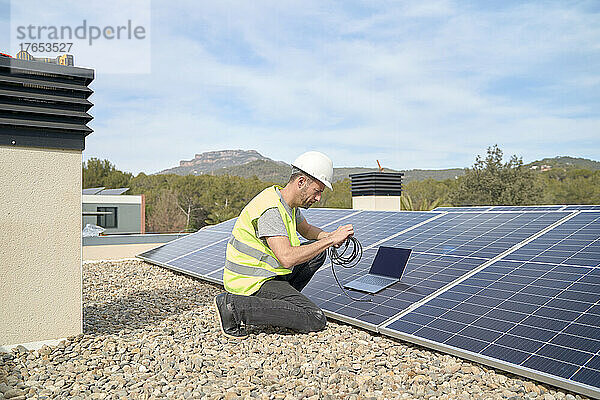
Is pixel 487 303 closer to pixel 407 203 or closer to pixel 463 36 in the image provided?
pixel 407 203

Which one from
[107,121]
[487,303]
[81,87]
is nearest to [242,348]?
[487,303]

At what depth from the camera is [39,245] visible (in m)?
4.76

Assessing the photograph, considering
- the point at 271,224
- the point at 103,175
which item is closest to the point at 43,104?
the point at 271,224

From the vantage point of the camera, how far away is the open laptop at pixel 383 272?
592cm

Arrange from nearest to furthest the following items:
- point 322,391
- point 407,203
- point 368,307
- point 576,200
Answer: point 322,391, point 368,307, point 407,203, point 576,200

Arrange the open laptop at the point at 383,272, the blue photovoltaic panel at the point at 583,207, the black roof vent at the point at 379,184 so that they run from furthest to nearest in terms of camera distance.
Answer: the black roof vent at the point at 379,184 < the blue photovoltaic panel at the point at 583,207 < the open laptop at the point at 383,272

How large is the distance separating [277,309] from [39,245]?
8.24ft

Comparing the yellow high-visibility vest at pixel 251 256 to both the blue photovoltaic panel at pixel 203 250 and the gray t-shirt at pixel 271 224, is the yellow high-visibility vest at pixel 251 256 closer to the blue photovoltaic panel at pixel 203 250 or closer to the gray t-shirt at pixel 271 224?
the gray t-shirt at pixel 271 224

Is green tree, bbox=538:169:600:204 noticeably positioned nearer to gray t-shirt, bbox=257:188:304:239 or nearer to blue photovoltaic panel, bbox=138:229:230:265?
blue photovoltaic panel, bbox=138:229:230:265

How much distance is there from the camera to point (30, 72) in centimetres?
473

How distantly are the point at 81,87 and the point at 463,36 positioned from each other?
31.5 metres

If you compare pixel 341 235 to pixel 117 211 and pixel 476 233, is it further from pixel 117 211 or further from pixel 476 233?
pixel 117 211

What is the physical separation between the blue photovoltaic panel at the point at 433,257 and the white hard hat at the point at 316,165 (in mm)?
1537

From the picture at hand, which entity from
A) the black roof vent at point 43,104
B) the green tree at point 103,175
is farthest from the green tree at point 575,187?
the black roof vent at point 43,104
